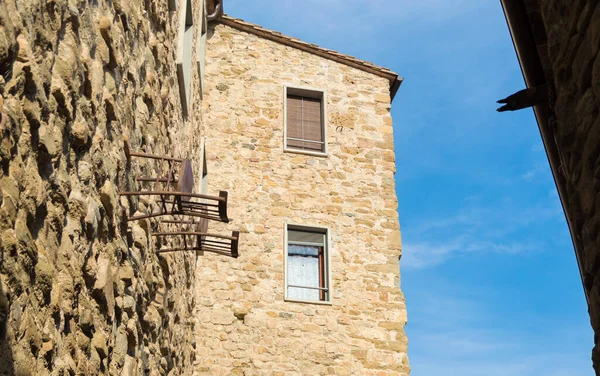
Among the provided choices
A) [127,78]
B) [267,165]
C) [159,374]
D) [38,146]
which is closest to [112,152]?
[127,78]

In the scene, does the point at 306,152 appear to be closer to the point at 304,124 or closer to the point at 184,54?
the point at 304,124

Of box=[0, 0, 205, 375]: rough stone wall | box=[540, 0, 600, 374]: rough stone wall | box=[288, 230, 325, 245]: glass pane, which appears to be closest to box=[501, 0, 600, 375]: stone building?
box=[540, 0, 600, 374]: rough stone wall

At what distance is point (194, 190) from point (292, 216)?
221 centimetres

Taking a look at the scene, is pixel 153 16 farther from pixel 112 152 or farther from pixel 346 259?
pixel 346 259

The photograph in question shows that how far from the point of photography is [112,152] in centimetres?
342

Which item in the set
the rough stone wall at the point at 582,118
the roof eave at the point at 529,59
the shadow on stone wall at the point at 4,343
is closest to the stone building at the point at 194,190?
the shadow on stone wall at the point at 4,343

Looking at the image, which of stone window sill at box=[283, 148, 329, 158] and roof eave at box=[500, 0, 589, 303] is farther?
stone window sill at box=[283, 148, 329, 158]

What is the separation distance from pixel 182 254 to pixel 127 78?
10.5 feet

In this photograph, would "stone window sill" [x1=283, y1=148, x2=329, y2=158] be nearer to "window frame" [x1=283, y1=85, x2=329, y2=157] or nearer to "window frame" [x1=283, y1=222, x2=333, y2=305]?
"window frame" [x1=283, y1=85, x2=329, y2=157]

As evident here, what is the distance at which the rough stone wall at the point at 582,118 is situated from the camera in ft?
11.5

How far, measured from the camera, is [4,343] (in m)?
2.05

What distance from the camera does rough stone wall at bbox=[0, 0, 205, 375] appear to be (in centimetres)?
216

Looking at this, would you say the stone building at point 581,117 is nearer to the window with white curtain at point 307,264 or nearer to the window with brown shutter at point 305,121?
the window with white curtain at point 307,264

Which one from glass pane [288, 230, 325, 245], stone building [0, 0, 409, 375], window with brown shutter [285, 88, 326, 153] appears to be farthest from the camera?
window with brown shutter [285, 88, 326, 153]
